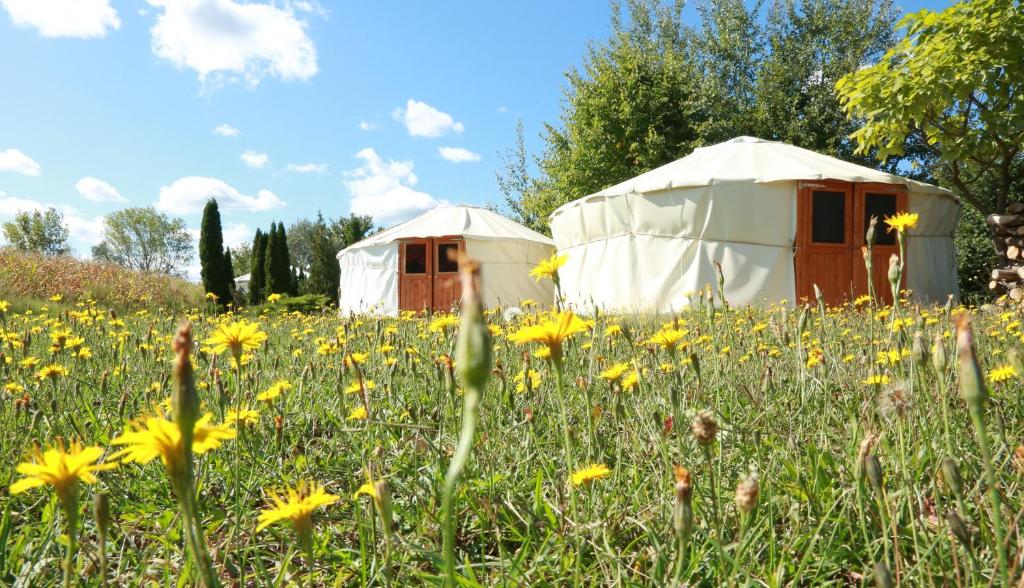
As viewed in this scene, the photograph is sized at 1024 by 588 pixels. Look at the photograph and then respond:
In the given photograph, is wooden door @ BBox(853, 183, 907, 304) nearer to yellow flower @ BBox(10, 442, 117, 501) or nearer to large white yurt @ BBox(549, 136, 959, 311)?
large white yurt @ BBox(549, 136, 959, 311)

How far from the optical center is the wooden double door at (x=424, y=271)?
12.8 meters

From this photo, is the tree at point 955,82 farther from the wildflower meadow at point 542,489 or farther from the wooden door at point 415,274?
the wooden door at point 415,274

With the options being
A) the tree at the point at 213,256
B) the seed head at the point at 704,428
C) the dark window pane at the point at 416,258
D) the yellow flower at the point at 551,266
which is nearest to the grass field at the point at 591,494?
the seed head at the point at 704,428

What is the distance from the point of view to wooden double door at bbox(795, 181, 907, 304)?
866 centimetres

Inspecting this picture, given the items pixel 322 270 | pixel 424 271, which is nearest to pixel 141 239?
pixel 322 270

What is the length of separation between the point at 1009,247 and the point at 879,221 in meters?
1.53

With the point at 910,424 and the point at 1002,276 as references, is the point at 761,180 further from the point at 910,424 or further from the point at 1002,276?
the point at 910,424

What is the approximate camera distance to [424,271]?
43.3ft

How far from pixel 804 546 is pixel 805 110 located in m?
15.9

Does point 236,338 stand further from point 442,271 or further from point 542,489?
point 442,271

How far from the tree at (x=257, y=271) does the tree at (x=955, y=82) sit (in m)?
19.1

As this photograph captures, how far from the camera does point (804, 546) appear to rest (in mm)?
970

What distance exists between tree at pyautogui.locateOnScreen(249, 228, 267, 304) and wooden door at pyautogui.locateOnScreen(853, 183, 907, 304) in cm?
1852

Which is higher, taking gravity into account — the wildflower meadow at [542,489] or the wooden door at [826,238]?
the wooden door at [826,238]
